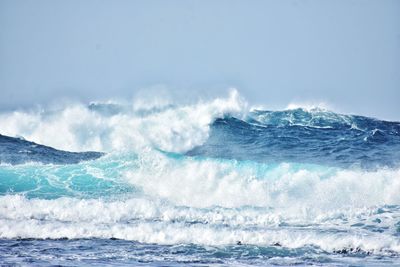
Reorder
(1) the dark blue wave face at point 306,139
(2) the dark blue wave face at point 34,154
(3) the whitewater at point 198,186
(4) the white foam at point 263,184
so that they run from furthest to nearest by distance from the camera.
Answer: (2) the dark blue wave face at point 34,154
(1) the dark blue wave face at point 306,139
(4) the white foam at point 263,184
(3) the whitewater at point 198,186

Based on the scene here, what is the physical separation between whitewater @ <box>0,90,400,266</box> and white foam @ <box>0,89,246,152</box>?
60 millimetres

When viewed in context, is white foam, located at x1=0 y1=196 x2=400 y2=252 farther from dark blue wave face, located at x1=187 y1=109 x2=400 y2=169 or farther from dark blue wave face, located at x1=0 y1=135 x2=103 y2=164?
dark blue wave face, located at x1=187 y1=109 x2=400 y2=169

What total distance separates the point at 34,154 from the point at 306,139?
1123 cm

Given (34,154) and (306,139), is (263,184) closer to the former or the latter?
(306,139)

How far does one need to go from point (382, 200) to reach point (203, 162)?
225 inches

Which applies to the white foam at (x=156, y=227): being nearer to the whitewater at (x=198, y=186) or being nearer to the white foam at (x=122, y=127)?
the whitewater at (x=198, y=186)

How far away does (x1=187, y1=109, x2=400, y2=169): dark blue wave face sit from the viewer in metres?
17.9

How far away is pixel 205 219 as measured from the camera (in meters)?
11.7

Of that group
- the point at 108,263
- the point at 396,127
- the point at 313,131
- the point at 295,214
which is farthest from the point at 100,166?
the point at 396,127

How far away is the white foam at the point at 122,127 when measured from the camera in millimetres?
18609

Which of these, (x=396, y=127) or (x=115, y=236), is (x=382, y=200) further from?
(x=396, y=127)

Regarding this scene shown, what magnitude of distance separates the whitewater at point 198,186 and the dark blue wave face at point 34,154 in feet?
0.24

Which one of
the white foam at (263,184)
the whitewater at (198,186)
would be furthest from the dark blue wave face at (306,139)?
the white foam at (263,184)

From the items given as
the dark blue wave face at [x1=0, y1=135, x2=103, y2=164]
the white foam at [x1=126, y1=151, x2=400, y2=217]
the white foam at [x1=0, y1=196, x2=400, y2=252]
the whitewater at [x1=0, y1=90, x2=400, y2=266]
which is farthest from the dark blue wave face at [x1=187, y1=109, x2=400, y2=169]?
the white foam at [x1=0, y1=196, x2=400, y2=252]
